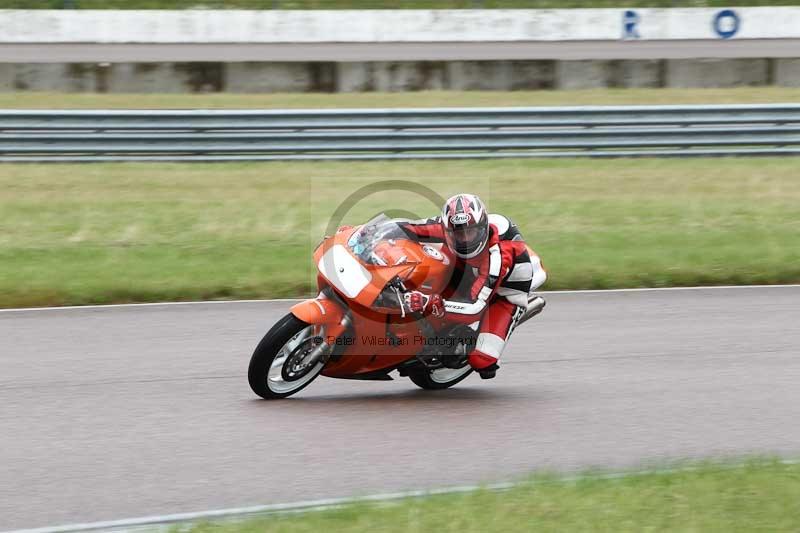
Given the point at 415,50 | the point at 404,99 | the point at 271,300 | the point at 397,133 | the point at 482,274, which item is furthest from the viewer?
the point at 415,50

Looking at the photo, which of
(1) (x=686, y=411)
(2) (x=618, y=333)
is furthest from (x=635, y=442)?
(2) (x=618, y=333)

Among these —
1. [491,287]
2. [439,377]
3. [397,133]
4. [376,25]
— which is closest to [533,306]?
[491,287]

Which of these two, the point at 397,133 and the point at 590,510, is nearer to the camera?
the point at 590,510

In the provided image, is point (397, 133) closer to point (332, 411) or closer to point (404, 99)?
point (404, 99)

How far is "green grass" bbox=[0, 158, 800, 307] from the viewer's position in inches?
476

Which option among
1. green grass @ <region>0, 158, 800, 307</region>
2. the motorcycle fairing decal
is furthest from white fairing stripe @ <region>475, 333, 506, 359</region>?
green grass @ <region>0, 158, 800, 307</region>

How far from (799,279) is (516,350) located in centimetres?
479

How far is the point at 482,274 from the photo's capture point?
7.67 metres

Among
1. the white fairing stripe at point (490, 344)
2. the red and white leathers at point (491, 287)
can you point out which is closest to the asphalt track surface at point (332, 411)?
the white fairing stripe at point (490, 344)

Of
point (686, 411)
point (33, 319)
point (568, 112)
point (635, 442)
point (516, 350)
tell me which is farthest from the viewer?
point (568, 112)

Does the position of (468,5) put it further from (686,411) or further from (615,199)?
(686,411)

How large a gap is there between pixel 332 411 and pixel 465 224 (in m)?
1.60

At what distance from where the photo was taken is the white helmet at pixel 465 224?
730 cm

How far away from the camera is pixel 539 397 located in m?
8.23
